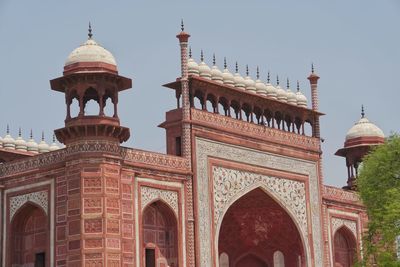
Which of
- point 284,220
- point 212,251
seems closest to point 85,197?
point 212,251

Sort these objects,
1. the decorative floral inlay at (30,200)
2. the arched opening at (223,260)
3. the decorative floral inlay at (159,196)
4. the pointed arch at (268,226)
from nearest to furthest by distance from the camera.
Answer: the decorative floral inlay at (30,200)
the decorative floral inlay at (159,196)
the pointed arch at (268,226)
the arched opening at (223,260)

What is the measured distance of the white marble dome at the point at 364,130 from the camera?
27141mm

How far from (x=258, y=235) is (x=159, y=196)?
560 centimetres

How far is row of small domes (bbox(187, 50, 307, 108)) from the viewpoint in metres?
21.6

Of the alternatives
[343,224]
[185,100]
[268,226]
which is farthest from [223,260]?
[185,100]

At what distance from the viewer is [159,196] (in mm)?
19859

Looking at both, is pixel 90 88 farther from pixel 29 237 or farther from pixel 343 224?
pixel 343 224

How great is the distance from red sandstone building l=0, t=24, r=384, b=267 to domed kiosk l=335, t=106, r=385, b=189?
1479 mm

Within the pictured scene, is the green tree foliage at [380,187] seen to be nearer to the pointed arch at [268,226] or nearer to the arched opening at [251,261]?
the pointed arch at [268,226]

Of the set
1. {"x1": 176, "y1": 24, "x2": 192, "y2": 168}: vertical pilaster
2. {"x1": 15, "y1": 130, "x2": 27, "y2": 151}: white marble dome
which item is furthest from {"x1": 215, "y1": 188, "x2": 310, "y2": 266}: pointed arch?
{"x1": 15, "y1": 130, "x2": 27, "y2": 151}: white marble dome

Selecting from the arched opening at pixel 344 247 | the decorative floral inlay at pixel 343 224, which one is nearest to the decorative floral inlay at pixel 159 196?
the decorative floral inlay at pixel 343 224

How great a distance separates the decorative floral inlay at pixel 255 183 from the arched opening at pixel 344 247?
8.01ft

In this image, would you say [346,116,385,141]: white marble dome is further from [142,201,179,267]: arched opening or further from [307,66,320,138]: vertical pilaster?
[142,201,179,267]: arched opening

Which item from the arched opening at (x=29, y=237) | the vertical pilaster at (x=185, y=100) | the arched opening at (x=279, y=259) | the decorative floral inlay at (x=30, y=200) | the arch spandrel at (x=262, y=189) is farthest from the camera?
the arched opening at (x=279, y=259)
